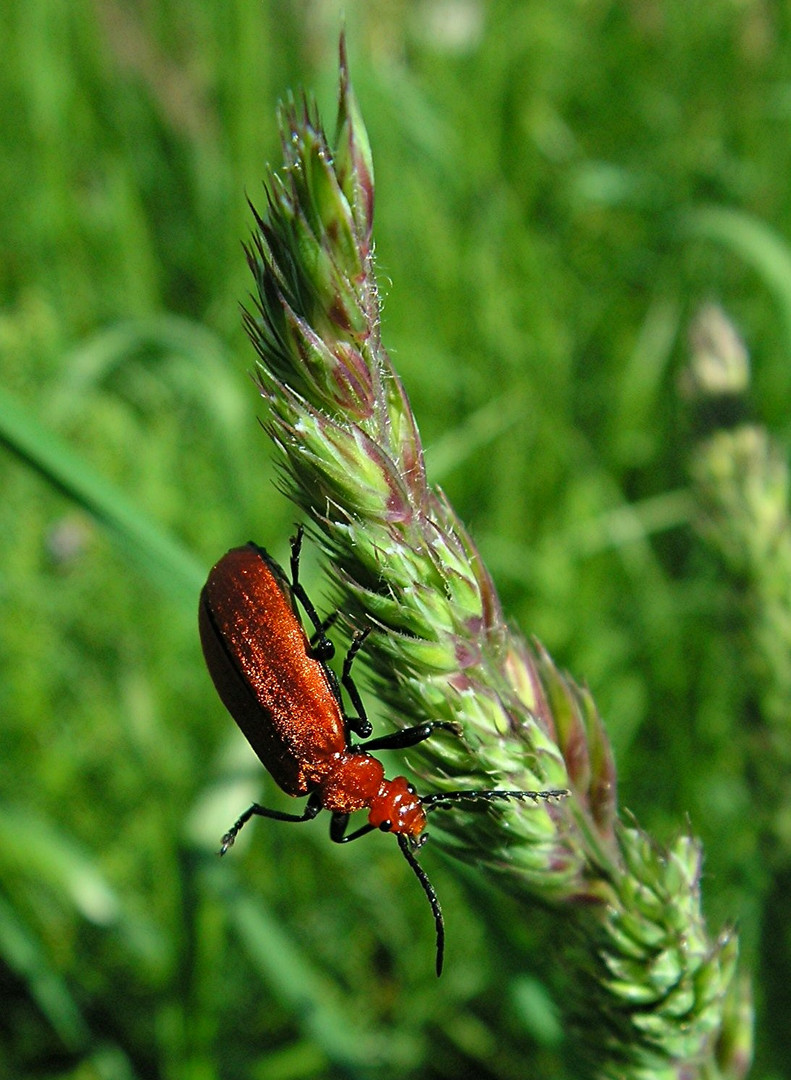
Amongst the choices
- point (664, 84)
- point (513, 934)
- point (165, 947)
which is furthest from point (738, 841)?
point (664, 84)

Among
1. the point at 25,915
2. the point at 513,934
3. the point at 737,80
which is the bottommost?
the point at 513,934

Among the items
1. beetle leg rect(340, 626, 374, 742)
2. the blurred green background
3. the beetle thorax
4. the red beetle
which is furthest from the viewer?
the blurred green background

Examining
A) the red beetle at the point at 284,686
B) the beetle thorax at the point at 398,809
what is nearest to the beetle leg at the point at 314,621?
the red beetle at the point at 284,686

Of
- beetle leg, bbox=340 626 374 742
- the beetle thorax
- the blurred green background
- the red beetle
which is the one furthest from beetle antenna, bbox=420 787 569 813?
the beetle thorax

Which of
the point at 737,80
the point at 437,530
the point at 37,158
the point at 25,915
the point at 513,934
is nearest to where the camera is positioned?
the point at 437,530

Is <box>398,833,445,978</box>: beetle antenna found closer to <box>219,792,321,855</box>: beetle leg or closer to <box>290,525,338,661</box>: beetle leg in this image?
<box>219,792,321,855</box>: beetle leg

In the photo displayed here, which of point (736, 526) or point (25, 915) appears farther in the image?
point (25, 915)

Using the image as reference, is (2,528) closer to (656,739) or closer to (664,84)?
(656,739)
